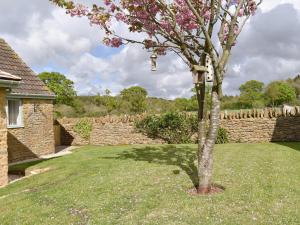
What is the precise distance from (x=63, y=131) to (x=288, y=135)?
48.3 ft

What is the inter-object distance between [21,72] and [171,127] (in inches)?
354

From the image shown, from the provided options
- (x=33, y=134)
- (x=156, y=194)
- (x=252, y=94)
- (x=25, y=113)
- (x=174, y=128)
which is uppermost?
(x=252, y=94)

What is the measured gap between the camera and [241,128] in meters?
20.8

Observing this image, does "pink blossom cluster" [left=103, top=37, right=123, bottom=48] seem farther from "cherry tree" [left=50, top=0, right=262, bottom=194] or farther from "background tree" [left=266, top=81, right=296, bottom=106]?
"background tree" [left=266, top=81, right=296, bottom=106]

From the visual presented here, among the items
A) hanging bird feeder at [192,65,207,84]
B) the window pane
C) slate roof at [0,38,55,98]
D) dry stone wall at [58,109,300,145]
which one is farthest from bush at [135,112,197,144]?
hanging bird feeder at [192,65,207,84]

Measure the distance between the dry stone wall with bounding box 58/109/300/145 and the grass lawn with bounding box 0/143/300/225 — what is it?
18.9 ft

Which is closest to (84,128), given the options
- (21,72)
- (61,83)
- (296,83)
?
(21,72)

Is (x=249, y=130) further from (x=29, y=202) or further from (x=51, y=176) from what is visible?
(x=29, y=202)

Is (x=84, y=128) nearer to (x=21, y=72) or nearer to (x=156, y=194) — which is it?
(x=21, y=72)

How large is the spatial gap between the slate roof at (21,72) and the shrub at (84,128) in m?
4.92

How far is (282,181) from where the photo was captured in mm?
9648

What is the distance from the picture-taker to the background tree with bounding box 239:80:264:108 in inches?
1731

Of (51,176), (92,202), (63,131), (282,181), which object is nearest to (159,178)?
(92,202)

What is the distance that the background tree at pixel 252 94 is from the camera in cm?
4397
